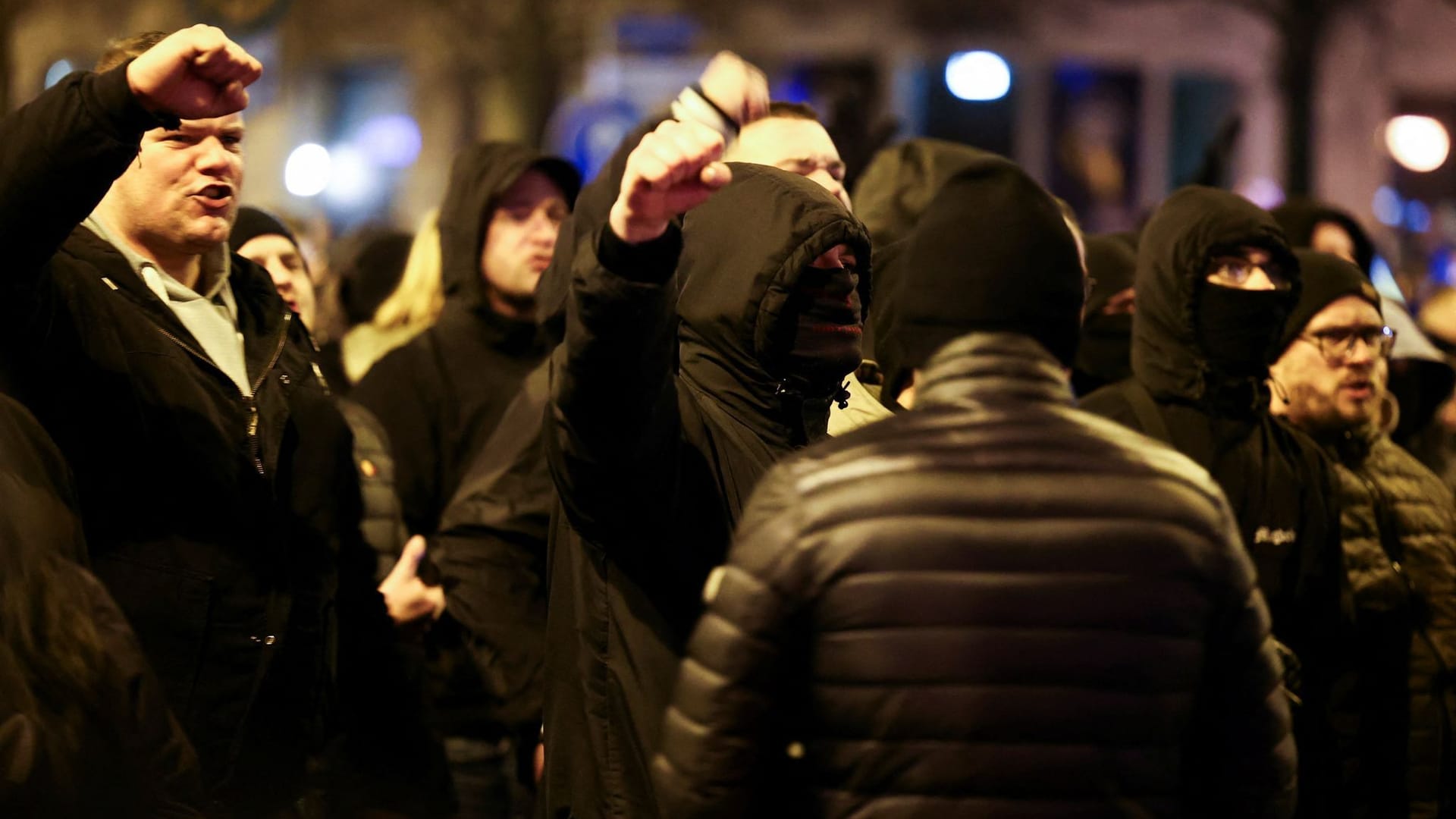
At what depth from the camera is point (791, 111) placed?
5844mm

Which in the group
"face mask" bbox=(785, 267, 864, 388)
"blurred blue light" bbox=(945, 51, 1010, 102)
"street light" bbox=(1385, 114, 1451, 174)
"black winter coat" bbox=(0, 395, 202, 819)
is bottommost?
"street light" bbox=(1385, 114, 1451, 174)

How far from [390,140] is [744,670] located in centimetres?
3010

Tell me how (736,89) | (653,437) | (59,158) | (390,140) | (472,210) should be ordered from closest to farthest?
(653,437), (59,158), (736,89), (472,210), (390,140)

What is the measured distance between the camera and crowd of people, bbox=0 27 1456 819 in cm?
279

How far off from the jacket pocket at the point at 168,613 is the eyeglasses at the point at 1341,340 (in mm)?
3778

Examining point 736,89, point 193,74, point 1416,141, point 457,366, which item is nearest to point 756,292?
point 736,89

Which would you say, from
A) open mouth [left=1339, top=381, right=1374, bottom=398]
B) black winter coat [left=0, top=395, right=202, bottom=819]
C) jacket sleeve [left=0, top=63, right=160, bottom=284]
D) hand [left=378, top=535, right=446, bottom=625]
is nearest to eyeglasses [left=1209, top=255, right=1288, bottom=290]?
open mouth [left=1339, top=381, right=1374, bottom=398]

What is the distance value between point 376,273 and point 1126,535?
6332 mm

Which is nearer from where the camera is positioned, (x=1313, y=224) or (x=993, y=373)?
(x=993, y=373)

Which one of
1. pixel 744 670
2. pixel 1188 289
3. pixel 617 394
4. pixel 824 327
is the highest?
pixel 617 394

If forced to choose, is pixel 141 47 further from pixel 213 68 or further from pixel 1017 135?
pixel 1017 135

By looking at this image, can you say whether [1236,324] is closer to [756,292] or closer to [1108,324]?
[1108,324]

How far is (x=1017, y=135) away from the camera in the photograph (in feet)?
101

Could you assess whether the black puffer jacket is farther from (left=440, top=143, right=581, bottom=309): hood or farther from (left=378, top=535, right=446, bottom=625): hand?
(left=440, top=143, right=581, bottom=309): hood
